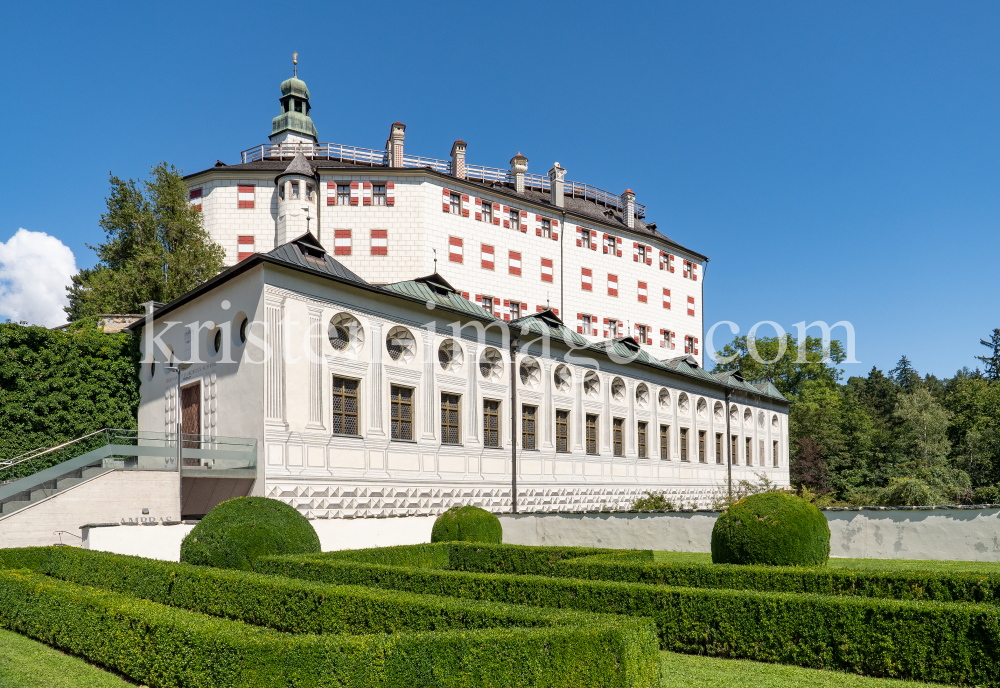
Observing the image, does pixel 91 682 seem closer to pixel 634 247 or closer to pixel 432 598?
pixel 432 598

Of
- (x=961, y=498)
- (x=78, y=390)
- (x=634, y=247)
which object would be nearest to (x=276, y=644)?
(x=78, y=390)

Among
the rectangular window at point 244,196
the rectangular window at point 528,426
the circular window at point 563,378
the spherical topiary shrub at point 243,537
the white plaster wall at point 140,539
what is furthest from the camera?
the rectangular window at point 244,196

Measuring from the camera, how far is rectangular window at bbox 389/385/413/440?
2375 centimetres

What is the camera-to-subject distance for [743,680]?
27.5 feet

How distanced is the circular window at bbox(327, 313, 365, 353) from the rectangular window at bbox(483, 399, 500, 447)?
5703 millimetres

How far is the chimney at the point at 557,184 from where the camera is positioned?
43.8 m

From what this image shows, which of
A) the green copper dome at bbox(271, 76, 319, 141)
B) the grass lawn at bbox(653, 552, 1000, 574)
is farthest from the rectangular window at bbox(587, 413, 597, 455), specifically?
the green copper dome at bbox(271, 76, 319, 141)

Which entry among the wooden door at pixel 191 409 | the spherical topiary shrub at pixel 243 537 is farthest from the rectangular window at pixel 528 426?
the spherical topiary shrub at pixel 243 537

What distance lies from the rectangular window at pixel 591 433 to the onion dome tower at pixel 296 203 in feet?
49.0

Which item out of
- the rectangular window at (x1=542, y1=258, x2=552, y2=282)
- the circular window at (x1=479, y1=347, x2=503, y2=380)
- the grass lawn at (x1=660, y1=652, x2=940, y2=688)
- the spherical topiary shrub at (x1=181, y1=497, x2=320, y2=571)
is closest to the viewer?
the grass lawn at (x1=660, y1=652, x2=940, y2=688)

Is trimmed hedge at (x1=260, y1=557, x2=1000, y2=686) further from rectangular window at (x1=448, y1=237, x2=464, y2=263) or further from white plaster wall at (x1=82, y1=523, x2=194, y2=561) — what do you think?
rectangular window at (x1=448, y1=237, x2=464, y2=263)

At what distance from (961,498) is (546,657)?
45.0 metres

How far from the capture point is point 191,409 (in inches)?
937

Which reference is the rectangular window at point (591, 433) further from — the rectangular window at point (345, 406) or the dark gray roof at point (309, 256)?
the dark gray roof at point (309, 256)
